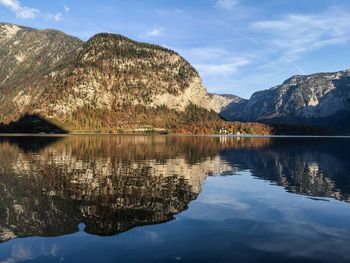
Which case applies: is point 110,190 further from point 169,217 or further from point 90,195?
point 169,217

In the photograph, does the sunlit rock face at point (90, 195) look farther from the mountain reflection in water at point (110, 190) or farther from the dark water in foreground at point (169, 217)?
the dark water in foreground at point (169, 217)

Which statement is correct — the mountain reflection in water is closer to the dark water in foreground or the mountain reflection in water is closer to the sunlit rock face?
the sunlit rock face

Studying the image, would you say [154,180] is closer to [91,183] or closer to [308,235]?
[91,183]

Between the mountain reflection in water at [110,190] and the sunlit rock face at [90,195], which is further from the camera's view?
the mountain reflection in water at [110,190]

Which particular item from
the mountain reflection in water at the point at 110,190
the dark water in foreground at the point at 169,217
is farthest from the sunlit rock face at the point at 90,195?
the dark water in foreground at the point at 169,217

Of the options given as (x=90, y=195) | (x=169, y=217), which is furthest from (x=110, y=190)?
(x=169, y=217)

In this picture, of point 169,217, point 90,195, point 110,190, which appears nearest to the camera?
point 169,217

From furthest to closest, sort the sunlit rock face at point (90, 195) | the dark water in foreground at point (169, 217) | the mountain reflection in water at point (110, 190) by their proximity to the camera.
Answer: the mountain reflection in water at point (110, 190) < the sunlit rock face at point (90, 195) < the dark water in foreground at point (169, 217)

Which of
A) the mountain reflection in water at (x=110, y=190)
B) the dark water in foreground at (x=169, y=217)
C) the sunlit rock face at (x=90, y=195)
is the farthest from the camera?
the mountain reflection in water at (x=110, y=190)

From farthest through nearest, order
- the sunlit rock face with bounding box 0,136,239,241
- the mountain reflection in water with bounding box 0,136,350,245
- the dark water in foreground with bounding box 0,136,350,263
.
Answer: the mountain reflection in water with bounding box 0,136,350,245
the sunlit rock face with bounding box 0,136,239,241
the dark water in foreground with bounding box 0,136,350,263

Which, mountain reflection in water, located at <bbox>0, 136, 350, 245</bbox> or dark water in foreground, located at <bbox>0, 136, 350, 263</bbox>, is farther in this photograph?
mountain reflection in water, located at <bbox>0, 136, 350, 245</bbox>

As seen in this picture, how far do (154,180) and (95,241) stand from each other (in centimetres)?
3039

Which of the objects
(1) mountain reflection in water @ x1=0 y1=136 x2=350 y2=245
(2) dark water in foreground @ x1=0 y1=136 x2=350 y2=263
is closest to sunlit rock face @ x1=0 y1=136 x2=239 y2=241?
(1) mountain reflection in water @ x1=0 y1=136 x2=350 y2=245

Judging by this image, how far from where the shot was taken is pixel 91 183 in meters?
56.7
